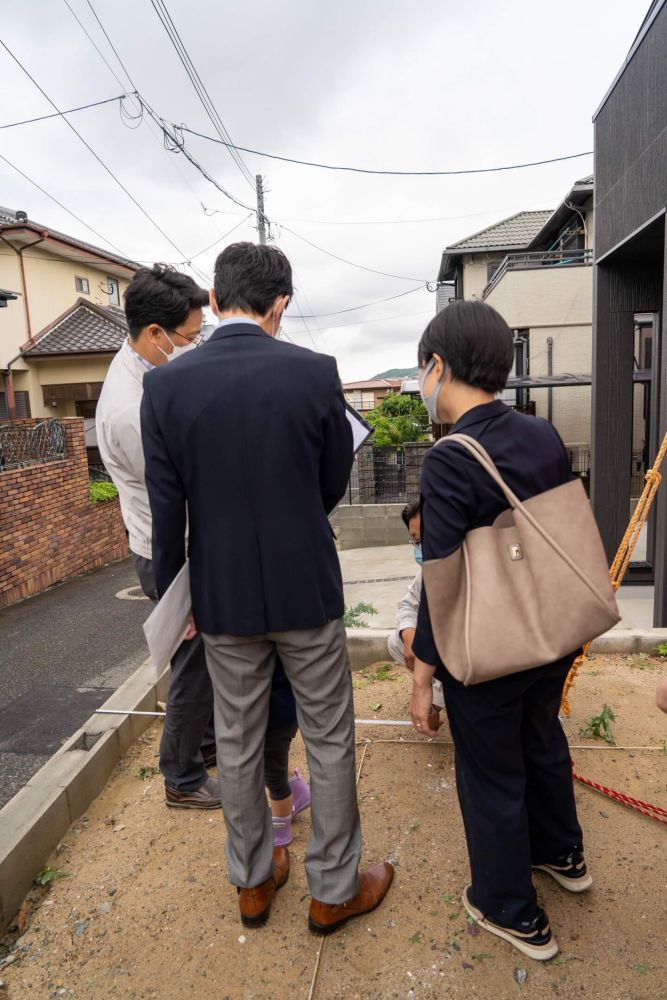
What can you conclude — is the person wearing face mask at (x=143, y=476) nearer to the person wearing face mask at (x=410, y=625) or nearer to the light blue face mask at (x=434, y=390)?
the person wearing face mask at (x=410, y=625)

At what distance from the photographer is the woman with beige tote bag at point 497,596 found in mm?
1572

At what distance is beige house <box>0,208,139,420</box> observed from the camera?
14281 mm

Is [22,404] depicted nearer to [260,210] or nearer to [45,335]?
[45,335]

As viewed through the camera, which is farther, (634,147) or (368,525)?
(368,525)

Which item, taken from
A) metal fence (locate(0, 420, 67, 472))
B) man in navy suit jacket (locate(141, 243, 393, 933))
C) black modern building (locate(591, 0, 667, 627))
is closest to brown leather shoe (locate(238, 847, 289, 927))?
man in navy suit jacket (locate(141, 243, 393, 933))

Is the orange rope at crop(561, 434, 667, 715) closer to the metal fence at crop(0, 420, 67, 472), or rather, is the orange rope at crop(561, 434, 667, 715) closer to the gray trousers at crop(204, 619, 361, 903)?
the gray trousers at crop(204, 619, 361, 903)

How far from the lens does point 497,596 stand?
1.57m

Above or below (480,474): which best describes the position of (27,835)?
below

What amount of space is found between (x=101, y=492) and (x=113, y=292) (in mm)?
10819

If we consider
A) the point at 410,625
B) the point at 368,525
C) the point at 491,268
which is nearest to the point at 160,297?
the point at 410,625

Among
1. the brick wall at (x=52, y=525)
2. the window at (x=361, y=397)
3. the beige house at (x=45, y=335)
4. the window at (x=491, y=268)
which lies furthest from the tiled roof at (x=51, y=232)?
the window at (x=361, y=397)

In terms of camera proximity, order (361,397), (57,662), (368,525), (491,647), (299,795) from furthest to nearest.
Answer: (361,397), (368,525), (57,662), (299,795), (491,647)

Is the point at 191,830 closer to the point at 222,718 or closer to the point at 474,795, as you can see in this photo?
the point at 222,718

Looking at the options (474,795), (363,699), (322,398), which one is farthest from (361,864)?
(322,398)
